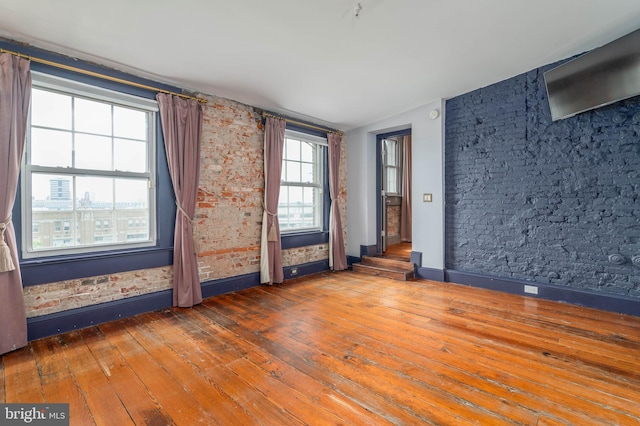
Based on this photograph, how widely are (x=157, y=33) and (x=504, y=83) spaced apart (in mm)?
4415

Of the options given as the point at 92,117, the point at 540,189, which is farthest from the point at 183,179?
the point at 540,189

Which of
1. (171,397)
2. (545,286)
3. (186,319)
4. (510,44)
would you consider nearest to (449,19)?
(510,44)

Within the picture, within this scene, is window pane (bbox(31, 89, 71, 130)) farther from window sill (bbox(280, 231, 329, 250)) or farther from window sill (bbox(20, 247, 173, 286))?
window sill (bbox(280, 231, 329, 250))

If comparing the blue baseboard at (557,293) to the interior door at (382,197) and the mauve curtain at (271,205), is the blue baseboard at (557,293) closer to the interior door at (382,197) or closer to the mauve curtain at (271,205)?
the interior door at (382,197)

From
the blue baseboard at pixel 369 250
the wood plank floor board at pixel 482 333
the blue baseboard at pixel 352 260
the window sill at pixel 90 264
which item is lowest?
the wood plank floor board at pixel 482 333

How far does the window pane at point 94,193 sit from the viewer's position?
3.00 m

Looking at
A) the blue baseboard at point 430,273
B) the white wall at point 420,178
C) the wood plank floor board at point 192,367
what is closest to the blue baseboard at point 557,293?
the blue baseboard at point 430,273

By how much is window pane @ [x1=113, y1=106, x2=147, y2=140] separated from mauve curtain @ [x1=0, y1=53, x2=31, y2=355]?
0.77 m

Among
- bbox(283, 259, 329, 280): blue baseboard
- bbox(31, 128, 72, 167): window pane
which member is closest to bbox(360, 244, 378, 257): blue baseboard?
bbox(283, 259, 329, 280): blue baseboard

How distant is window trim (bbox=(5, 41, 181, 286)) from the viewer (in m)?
2.67

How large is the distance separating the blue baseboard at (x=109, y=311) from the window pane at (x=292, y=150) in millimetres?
2206

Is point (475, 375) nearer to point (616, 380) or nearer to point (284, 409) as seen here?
point (616, 380)

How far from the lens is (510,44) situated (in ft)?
10.7

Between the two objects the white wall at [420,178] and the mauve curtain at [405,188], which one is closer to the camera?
the white wall at [420,178]
